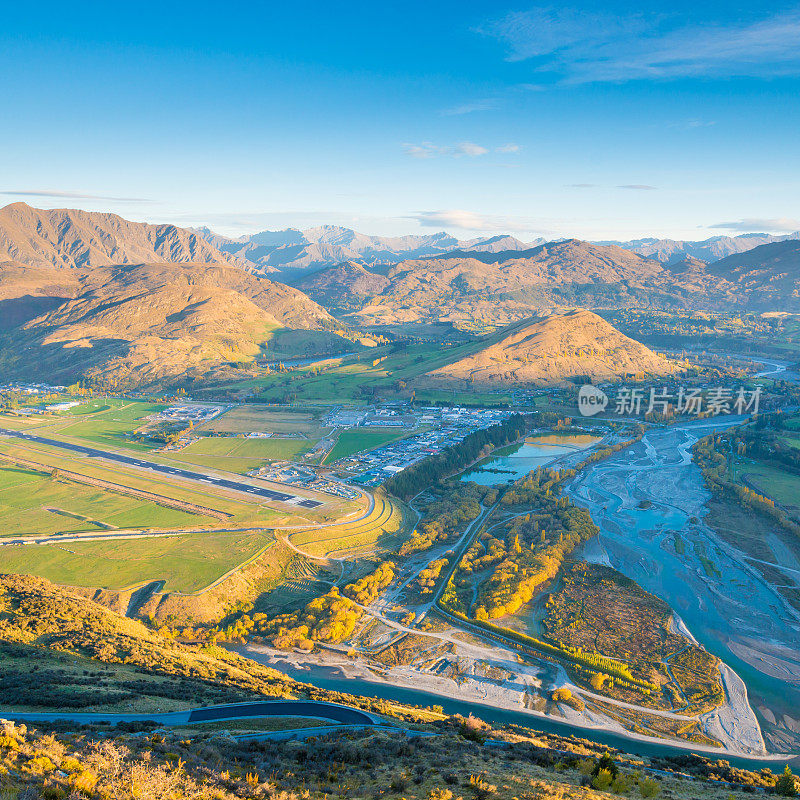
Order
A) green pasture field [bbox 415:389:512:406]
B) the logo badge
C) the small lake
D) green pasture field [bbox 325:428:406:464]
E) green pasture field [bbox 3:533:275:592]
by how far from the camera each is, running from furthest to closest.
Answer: green pasture field [bbox 415:389:512:406] → the logo badge → green pasture field [bbox 325:428:406:464] → the small lake → green pasture field [bbox 3:533:275:592]

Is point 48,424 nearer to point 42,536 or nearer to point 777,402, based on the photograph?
point 42,536

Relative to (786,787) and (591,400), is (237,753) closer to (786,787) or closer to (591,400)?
(786,787)

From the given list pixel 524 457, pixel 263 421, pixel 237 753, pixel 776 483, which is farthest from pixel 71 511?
pixel 776 483

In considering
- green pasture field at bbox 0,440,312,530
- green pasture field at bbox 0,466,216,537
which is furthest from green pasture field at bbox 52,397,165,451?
green pasture field at bbox 0,466,216,537

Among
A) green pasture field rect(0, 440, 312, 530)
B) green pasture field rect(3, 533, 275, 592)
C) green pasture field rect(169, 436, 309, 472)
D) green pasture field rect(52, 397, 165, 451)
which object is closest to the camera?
green pasture field rect(3, 533, 275, 592)

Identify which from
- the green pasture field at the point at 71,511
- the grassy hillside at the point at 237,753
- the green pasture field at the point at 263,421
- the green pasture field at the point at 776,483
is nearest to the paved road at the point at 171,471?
the green pasture field at the point at 71,511

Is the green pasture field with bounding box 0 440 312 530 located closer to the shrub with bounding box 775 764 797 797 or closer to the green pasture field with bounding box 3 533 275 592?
the green pasture field with bounding box 3 533 275 592

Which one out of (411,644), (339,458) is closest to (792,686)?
(411,644)

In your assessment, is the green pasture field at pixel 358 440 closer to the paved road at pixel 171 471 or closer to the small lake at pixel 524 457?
the paved road at pixel 171 471
